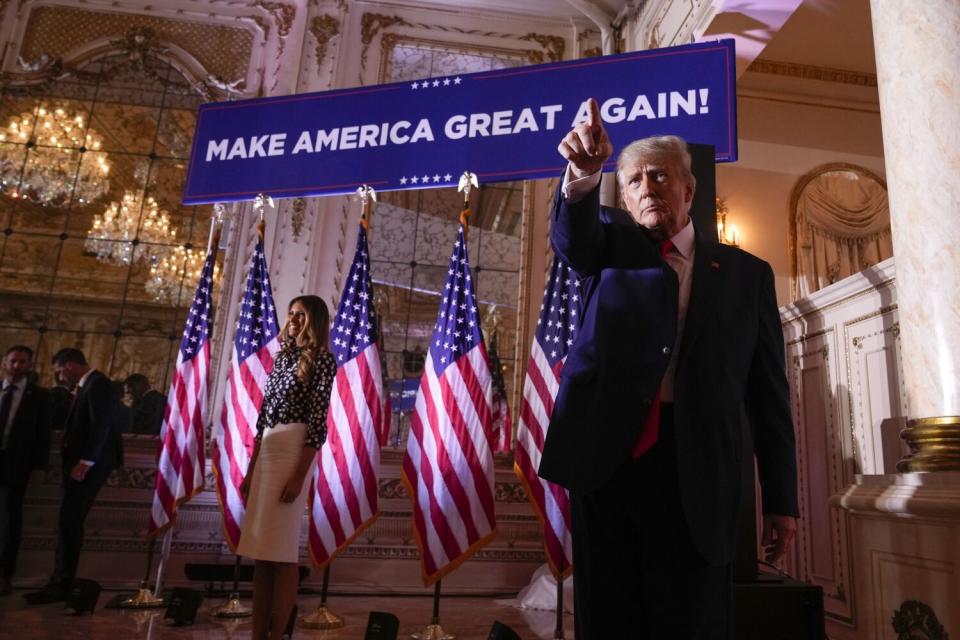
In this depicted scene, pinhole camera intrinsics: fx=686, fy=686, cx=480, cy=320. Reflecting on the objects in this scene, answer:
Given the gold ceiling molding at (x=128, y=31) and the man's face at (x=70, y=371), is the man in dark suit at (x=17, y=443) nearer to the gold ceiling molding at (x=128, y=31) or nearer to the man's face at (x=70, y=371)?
the man's face at (x=70, y=371)

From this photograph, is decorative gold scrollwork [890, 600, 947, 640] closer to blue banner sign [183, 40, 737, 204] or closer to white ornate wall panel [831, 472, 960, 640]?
white ornate wall panel [831, 472, 960, 640]

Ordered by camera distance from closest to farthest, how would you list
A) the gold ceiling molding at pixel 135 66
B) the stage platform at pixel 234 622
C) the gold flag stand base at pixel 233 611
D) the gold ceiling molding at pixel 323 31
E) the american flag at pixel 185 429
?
the stage platform at pixel 234 622
the gold flag stand base at pixel 233 611
the american flag at pixel 185 429
the gold ceiling molding at pixel 135 66
the gold ceiling molding at pixel 323 31

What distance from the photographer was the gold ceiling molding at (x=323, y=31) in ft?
19.4

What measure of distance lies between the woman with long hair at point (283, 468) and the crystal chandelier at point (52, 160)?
12.4 feet

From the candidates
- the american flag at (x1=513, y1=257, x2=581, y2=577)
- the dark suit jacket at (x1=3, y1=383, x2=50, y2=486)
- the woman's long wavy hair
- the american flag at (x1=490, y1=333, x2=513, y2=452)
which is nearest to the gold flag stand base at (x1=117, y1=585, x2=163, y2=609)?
the dark suit jacket at (x1=3, y1=383, x2=50, y2=486)

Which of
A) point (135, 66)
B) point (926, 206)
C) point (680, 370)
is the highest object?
point (135, 66)

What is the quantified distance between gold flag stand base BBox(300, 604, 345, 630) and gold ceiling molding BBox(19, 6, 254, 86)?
14.3ft

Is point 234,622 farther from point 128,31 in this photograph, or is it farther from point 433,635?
point 128,31

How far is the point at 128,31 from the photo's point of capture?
5.82 meters

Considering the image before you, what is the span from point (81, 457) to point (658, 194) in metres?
4.10

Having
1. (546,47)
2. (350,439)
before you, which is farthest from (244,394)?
(546,47)

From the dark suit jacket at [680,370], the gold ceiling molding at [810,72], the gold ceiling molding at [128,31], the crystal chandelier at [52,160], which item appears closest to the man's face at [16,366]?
the crystal chandelier at [52,160]

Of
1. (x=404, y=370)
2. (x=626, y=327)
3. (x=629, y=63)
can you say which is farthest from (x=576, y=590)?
(x=404, y=370)

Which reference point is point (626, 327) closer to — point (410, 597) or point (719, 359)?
point (719, 359)
